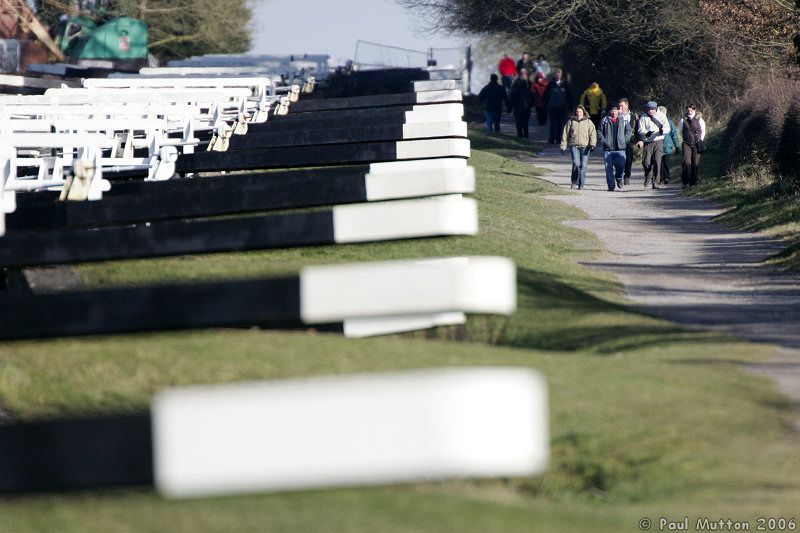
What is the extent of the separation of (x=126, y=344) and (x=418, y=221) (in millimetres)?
1670

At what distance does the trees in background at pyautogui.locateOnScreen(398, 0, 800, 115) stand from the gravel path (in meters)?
9.97

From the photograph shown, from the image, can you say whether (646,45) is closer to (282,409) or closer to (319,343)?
(319,343)

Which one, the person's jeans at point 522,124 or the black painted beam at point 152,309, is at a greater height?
the black painted beam at point 152,309

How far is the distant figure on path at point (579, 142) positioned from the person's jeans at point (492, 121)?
13308 mm

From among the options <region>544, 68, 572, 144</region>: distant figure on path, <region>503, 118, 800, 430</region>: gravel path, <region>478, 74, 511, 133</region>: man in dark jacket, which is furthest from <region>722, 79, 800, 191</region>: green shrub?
<region>478, 74, 511, 133</region>: man in dark jacket

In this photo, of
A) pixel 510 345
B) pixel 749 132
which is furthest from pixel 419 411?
pixel 749 132

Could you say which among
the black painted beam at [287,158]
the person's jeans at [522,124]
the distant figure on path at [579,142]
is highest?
the black painted beam at [287,158]

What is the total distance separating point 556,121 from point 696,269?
23.5 metres

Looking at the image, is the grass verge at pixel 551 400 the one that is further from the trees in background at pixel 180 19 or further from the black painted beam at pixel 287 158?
the trees in background at pixel 180 19

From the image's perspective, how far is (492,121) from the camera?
39.4m

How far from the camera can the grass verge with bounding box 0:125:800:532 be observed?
3316 mm

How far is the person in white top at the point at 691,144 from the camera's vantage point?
25.2m

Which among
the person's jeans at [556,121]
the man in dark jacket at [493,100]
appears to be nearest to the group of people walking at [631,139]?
the person's jeans at [556,121]

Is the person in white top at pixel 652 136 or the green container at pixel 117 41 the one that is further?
the green container at pixel 117 41
